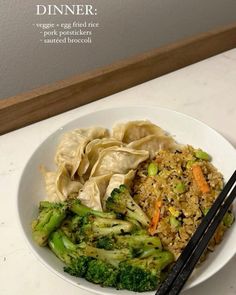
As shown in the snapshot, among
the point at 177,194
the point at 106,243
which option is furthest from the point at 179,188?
the point at 106,243

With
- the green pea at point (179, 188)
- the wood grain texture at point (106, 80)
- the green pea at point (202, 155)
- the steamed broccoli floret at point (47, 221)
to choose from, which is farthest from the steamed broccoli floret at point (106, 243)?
the wood grain texture at point (106, 80)

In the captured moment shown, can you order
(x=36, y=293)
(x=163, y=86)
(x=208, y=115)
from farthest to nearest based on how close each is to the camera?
(x=163, y=86) < (x=208, y=115) < (x=36, y=293)

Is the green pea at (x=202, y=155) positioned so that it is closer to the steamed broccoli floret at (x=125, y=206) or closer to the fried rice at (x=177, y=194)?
the fried rice at (x=177, y=194)

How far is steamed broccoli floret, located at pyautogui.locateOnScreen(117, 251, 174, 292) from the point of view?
0.93 metres

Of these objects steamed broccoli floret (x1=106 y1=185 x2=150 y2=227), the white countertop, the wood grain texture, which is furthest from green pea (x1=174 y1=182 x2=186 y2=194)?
the wood grain texture

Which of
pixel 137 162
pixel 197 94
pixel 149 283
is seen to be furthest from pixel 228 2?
pixel 149 283

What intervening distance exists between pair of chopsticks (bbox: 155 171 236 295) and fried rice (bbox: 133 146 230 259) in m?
0.07

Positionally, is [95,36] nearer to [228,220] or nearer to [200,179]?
[200,179]

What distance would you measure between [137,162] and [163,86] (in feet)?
1.85

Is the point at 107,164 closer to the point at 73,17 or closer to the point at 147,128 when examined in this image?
the point at 147,128

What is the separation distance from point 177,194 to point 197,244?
0.21m

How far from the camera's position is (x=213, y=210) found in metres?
1.01

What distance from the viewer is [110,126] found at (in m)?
1.39

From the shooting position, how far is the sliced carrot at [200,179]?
1.15 meters
